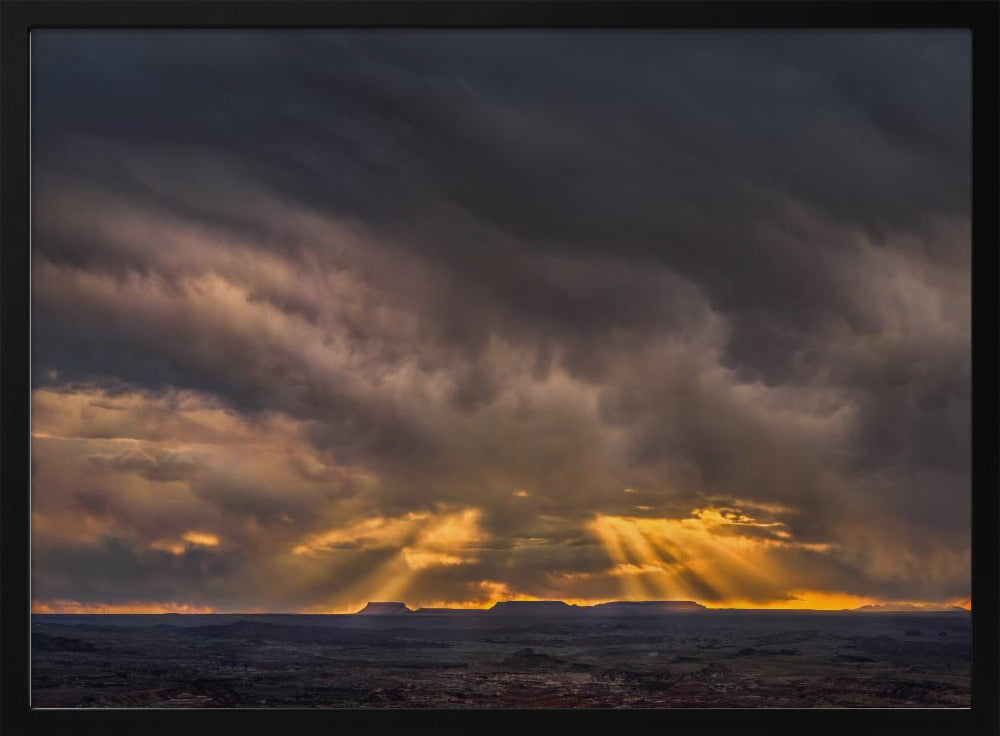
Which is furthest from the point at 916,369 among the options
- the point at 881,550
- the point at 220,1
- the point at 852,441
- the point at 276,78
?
the point at 220,1

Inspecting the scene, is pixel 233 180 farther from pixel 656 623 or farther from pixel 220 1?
pixel 656 623

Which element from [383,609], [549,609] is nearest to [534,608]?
[549,609]

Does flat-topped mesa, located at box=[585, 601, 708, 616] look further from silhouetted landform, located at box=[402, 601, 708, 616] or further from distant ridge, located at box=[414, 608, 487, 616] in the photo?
distant ridge, located at box=[414, 608, 487, 616]

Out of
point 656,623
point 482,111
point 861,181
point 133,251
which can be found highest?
point 482,111

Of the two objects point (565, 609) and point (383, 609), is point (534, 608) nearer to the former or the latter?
point (565, 609)

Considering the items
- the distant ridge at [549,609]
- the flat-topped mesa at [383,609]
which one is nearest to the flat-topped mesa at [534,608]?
the distant ridge at [549,609]
